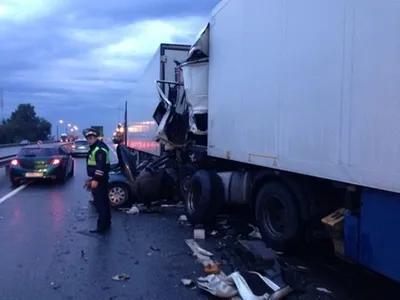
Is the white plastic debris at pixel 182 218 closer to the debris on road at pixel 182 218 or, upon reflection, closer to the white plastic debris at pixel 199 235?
the debris on road at pixel 182 218

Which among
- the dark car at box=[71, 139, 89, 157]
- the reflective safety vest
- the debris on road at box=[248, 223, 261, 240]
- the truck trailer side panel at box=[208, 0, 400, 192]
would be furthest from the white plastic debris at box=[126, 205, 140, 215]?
the dark car at box=[71, 139, 89, 157]

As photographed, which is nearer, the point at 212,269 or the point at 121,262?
the point at 212,269

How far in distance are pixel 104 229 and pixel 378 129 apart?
570 cm

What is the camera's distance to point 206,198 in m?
8.33

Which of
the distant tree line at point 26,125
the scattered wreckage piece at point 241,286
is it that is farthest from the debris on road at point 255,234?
the distant tree line at point 26,125

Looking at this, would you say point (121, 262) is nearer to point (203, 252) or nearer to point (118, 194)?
point (203, 252)

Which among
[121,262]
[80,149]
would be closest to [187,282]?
[121,262]

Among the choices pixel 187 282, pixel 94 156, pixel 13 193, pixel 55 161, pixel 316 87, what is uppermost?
pixel 316 87

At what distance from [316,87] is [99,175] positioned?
15.5 ft

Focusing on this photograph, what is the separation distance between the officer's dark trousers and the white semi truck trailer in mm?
1511

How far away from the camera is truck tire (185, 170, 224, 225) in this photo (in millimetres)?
8320

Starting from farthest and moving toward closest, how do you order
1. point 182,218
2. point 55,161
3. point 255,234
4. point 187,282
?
point 55,161
point 182,218
point 255,234
point 187,282

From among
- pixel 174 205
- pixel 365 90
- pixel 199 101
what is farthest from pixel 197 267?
pixel 174 205

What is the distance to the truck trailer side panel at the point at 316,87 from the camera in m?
3.98
